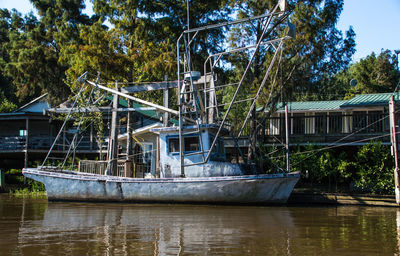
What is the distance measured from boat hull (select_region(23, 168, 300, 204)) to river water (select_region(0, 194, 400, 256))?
41.1 inches

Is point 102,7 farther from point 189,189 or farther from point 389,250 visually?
point 389,250

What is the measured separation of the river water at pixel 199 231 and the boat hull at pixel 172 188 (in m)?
1.04

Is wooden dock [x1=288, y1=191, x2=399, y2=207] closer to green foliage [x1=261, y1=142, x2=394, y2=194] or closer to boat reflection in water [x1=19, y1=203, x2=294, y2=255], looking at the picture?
green foliage [x1=261, y1=142, x2=394, y2=194]

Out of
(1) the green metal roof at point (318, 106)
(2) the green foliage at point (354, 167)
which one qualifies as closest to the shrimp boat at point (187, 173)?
(2) the green foliage at point (354, 167)

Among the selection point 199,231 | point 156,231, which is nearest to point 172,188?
point 156,231

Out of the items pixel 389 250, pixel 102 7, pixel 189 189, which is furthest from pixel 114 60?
pixel 389 250

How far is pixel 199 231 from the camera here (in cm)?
911

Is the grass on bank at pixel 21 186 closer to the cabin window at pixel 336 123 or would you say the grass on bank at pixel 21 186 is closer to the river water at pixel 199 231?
the river water at pixel 199 231

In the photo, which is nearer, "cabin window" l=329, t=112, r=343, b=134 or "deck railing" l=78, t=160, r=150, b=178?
"deck railing" l=78, t=160, r=150, b=178

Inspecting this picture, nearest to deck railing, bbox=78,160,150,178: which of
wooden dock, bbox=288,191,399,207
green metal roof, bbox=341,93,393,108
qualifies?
wooden dock, bbox=288,191,399,207

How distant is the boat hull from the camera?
1461 cm

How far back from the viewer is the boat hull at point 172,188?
47.9ft

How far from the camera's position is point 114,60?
843 inches

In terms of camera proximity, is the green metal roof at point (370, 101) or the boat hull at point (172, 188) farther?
the green metal roof at point (370, 101)
